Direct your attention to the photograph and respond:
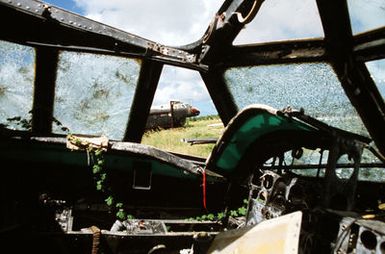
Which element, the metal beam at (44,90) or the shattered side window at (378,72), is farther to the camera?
→ the metal beam at (44,90)

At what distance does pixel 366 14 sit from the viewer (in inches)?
182

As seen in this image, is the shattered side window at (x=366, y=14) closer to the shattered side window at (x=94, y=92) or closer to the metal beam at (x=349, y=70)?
the metal beam at (x=349, y=70)

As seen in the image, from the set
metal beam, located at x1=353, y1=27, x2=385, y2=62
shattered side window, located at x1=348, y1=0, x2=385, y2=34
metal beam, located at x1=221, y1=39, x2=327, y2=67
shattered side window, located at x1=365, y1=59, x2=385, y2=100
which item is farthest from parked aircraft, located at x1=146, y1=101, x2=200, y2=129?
shattered side window, located at x1=348, y1=0, x2=385, y2=34

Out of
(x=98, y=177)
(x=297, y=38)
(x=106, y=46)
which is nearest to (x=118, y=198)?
(x=98, y=177)

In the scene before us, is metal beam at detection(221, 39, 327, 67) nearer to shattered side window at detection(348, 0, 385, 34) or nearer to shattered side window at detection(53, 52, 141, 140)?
shattered side window at detection(348, 0, 385, 34)

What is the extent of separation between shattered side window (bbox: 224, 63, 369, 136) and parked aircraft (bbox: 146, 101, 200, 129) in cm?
1175

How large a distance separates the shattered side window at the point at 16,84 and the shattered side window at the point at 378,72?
5560 mm

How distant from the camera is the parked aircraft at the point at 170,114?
1868 centimetres

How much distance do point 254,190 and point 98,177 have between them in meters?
3.41

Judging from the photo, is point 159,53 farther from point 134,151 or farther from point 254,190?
point 254,190

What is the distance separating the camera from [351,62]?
5.13 m

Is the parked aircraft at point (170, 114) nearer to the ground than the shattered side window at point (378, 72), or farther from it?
farther from it

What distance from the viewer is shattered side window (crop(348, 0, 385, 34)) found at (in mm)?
4508

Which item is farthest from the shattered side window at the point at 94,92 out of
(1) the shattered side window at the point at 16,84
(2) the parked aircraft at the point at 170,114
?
(2) the parked aircraft at the point at 170,114
